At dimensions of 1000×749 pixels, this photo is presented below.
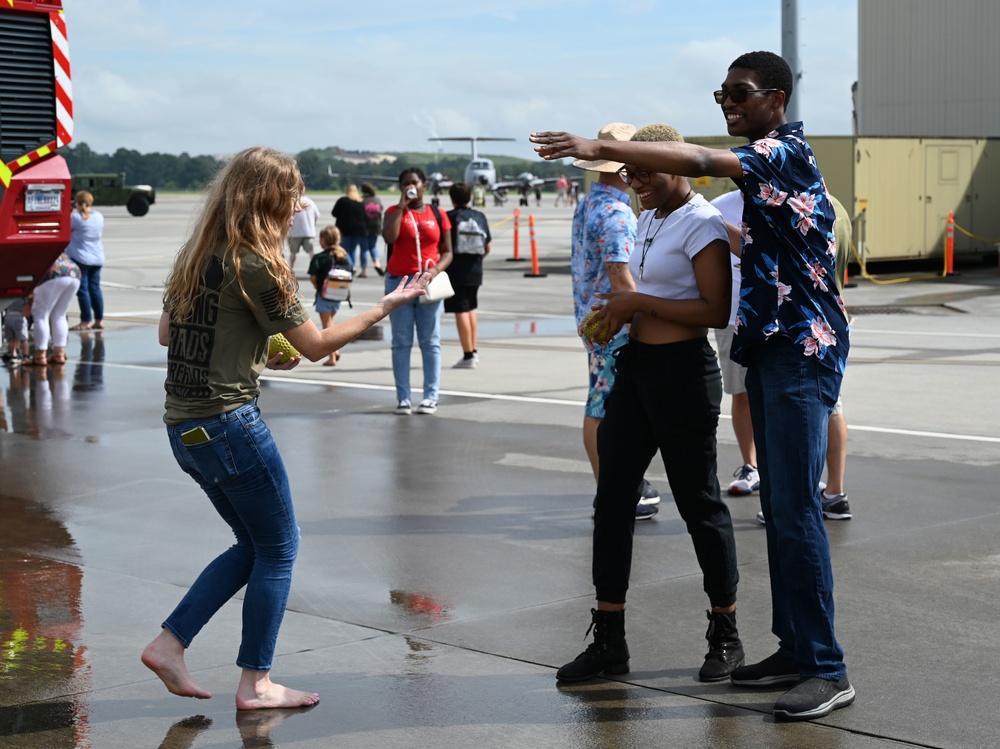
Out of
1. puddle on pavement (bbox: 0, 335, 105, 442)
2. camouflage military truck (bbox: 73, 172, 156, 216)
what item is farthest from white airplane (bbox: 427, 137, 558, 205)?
puddle on pavement (bbox: 0, 335, 105, 442)

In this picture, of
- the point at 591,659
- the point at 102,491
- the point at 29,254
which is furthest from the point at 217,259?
the point at 29,254

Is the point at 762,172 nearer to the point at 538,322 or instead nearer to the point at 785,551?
the point at 785,551

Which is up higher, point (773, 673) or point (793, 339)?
point (793, 339)

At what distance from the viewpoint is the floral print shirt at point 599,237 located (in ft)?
22.3

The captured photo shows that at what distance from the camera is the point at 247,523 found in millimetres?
4566

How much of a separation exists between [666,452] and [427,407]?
6.48 meters

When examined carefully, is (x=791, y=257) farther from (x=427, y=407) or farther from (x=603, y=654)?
(x=427, y=407)

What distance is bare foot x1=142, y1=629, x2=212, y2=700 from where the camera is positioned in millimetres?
4645

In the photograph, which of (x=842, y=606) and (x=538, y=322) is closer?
(x=842, y=606)

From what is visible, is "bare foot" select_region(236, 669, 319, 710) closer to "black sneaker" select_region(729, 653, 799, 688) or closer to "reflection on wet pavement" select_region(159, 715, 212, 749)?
"reflection on wet pavement" select_region(159, 715, 212, 749)

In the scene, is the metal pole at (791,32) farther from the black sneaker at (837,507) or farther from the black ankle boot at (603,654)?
the black ankle boot at (603,654)

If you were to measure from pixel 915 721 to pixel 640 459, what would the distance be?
4.29 feet

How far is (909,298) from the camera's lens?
71.9ft

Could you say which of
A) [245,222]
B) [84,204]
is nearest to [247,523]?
[245,222]
